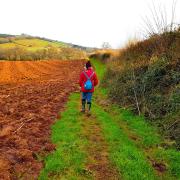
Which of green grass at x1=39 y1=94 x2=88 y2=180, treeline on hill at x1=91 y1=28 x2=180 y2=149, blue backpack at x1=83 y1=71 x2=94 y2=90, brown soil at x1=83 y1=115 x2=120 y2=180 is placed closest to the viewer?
green grass at x1=39 y1=94 x2=88 y2=180

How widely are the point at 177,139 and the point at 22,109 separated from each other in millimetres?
6831

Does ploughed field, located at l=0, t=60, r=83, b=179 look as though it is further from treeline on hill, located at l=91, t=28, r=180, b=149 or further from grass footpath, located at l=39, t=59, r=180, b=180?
treeline on hill, located at l=91, t=28, r=180, b=149

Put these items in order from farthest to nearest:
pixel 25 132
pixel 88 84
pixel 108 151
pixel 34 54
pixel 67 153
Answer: pixel 34 54
pixel 88 84
pixel 25 132
pixel 108 151
pixel 67 153

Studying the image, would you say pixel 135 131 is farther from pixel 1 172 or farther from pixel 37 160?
pixel 1 172

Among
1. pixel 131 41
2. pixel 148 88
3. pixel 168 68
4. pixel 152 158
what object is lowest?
pixel 152 158

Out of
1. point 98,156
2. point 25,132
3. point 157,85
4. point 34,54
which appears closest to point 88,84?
point 157,85

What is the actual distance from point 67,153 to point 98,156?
0.77 m

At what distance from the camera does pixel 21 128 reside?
10.4 metres

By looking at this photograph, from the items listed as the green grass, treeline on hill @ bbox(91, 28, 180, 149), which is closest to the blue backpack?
the green grass

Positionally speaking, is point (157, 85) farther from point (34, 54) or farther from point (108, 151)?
point (34, 54)

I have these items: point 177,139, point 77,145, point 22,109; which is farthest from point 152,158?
point 22,109

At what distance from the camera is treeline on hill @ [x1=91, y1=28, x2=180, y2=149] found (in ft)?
35.8

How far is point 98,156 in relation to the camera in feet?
27.0

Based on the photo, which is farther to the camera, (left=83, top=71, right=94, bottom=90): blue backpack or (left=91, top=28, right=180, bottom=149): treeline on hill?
(left=83, top=71, right=94, bottom=90): blue backpack
